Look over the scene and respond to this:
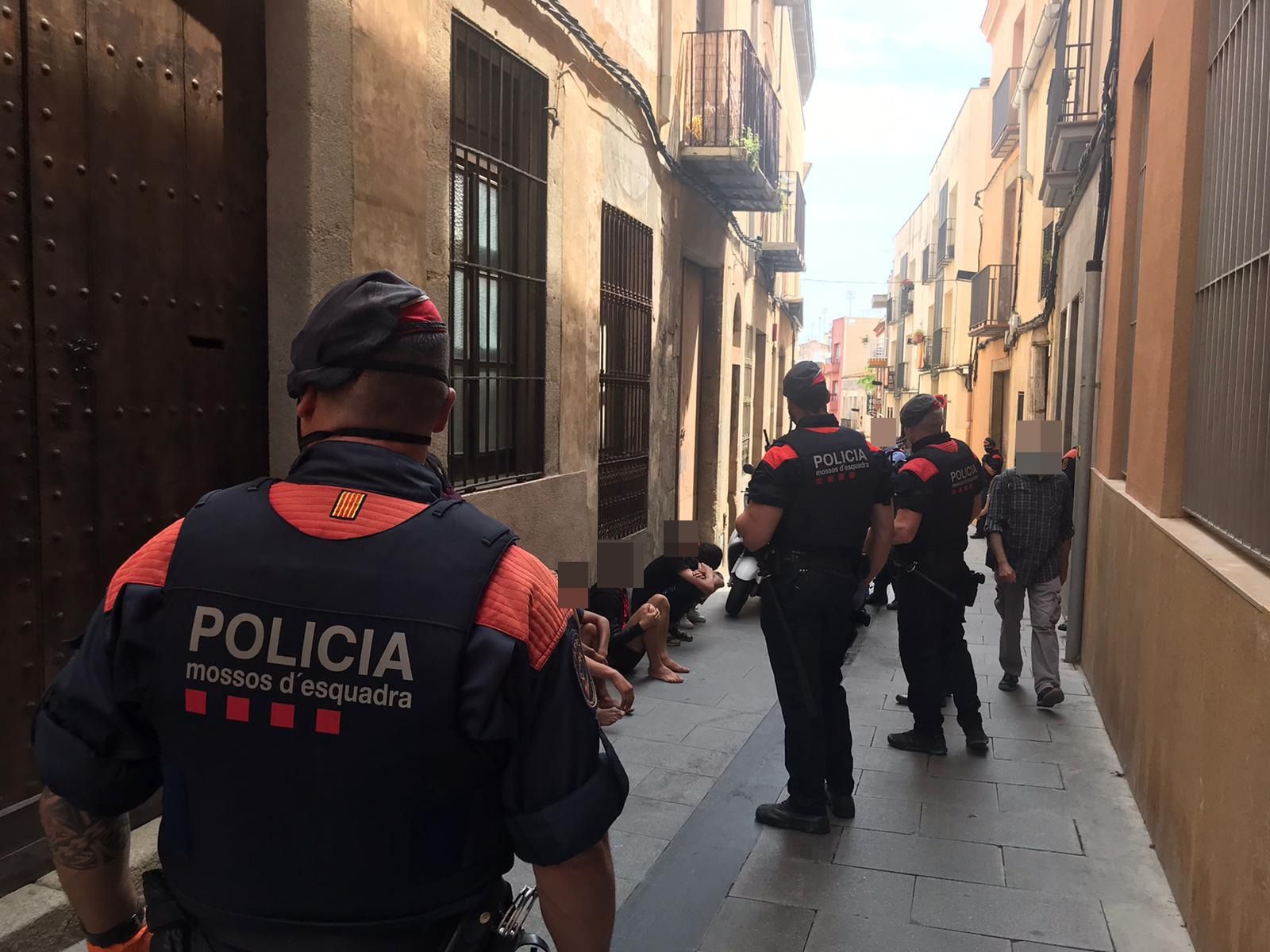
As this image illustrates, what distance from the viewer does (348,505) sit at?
1.47m

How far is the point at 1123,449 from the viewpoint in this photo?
6.38 meters

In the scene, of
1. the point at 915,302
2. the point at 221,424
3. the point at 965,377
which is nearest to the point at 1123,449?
the point at 221,424

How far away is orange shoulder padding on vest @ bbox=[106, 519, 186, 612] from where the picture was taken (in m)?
1.50

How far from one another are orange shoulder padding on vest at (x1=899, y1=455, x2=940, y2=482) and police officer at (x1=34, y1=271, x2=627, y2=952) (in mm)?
4025

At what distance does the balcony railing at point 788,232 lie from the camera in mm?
17766

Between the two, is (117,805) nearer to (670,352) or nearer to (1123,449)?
(1123,449)

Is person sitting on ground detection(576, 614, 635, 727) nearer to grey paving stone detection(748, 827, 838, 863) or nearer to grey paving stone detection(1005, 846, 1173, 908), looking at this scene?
grey paving stone detection(748, 827, 838, 863)

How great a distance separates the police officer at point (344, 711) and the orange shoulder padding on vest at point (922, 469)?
4.02 m

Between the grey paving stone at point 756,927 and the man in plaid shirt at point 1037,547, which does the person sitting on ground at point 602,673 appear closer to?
the grey paving stone at point 756,927

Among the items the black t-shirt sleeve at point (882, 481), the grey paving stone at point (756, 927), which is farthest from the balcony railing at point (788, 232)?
the grey paving stone at point (756, 927)

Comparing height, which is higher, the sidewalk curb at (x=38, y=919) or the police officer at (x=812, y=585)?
the police officer at (x=812, y=585)

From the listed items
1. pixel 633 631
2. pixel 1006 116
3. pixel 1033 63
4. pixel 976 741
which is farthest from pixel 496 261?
pixel 1006 116

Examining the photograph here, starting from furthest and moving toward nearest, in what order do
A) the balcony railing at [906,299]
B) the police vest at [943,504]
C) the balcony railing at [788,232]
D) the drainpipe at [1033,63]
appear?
1. the balcony railing at [906,299]
2. the balcony railing at [788,232]
3. the drainpipe at [1033,63]
4. the police vest at [943,504]

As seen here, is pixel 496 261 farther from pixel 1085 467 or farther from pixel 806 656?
pixel 1085 467
